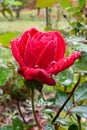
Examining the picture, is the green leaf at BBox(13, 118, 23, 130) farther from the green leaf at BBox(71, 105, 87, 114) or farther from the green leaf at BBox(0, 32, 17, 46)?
the green leaf at BBox(0, 32, 17, 46)

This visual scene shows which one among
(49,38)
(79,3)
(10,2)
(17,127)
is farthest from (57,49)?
(10,2)

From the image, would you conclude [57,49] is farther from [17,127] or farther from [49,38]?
[17,127]

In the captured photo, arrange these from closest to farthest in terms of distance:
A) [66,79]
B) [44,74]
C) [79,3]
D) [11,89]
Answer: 1. [44,74]
2. [66,79]
3. [79,3]
4. [11,89]

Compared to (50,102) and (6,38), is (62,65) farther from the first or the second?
(6,38)

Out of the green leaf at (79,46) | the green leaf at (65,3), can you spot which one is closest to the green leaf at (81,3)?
the green leaf at (65,3)

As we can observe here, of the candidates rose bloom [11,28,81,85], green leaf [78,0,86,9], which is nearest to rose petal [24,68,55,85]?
rose bloom [11,28,81,85]

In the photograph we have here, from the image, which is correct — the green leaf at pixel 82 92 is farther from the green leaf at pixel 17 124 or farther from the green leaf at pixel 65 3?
the green leaf at pixel 65 3

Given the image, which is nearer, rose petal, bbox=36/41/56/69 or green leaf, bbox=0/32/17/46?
rose petal, bbox=36/41/56/69
